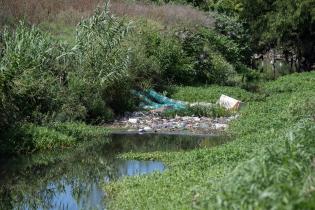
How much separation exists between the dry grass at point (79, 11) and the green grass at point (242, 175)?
34.1ft

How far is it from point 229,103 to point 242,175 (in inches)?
553

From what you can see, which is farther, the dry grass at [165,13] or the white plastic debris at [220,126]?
the dry grass at [165,13]

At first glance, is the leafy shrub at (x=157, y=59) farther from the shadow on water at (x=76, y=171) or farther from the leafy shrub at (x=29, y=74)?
the shadow on water at (x=76, y=171)

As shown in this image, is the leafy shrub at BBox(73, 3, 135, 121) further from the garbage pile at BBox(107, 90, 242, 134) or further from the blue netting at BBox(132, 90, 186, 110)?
the blue netting at BBox(132, 90, 186, 110)

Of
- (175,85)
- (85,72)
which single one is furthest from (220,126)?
(175,85)

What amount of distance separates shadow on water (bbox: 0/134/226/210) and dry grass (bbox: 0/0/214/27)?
821cm

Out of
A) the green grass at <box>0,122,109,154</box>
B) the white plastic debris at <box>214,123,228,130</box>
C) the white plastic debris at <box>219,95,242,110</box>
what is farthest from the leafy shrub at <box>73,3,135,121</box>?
the white plastic debris at <box>219,95,242,110</box>

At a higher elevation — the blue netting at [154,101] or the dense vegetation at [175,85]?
the dense vegetation at [175,85]

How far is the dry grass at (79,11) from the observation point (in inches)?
929

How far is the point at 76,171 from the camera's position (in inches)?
504

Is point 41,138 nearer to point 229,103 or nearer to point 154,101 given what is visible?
point 154,101

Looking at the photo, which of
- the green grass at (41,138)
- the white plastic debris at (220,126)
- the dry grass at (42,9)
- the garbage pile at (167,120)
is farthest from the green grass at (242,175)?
the dry grass at (42,9)

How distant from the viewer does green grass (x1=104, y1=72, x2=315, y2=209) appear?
5.70m

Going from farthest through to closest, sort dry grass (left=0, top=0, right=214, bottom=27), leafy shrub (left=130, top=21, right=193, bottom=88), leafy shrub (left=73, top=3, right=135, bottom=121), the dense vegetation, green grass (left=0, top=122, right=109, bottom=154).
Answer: dry grass (left=0, top=0, right=214, bottom=27)
leafy shrub (left=130, top=21, right=193, bottom=88)
leafy shrub (left=73, top=3, right=135, bottom=121)
green grass (left=0, top=122, right=109, bottom=154)
the dense vegetation
